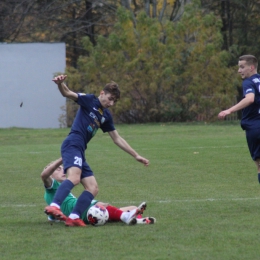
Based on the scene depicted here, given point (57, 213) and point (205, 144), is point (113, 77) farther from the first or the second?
A: point (57, 213)

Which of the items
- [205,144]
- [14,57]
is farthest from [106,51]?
[205,144]

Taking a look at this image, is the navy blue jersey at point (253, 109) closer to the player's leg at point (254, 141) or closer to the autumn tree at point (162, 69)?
the player's leg at point (254, 141)

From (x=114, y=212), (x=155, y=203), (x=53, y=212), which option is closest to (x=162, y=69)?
(x=155, y=203)

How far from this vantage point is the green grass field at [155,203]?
6.06m

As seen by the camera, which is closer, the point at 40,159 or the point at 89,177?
the point at 89,177

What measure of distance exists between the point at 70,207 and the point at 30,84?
80.3ft

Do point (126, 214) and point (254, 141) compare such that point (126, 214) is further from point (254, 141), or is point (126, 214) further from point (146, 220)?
point (254, 141)

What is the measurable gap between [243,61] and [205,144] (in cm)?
977

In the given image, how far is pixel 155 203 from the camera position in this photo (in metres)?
9.10

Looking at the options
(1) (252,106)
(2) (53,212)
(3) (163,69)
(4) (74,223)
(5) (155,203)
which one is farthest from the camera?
(3) (163,69)

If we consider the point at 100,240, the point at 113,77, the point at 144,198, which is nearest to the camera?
the point at 100,240

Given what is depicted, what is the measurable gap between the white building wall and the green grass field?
480 inches

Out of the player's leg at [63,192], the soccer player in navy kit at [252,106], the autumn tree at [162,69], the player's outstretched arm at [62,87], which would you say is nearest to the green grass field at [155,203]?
the player's leg at [63,192]

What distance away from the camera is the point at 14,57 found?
103ft
